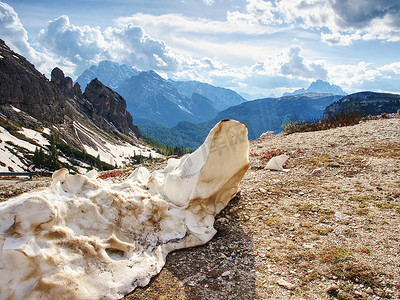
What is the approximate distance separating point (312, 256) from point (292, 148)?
36.6 ft

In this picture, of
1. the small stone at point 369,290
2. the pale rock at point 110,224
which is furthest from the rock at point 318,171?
the small stone at point 369,290

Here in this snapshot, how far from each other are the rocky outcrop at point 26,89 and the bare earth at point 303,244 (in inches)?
8156

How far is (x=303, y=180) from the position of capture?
36.8 feet

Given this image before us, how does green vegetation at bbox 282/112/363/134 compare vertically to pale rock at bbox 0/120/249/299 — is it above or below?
above

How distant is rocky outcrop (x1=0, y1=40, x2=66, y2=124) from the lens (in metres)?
169

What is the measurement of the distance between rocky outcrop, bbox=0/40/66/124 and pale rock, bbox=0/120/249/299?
205 metres

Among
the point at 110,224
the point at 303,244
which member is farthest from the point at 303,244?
the point at 110,224

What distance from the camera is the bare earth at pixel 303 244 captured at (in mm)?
5293

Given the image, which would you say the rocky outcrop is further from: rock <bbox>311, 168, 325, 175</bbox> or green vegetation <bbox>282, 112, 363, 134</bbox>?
rock <bbox>311, 168, 325, 175</bbox>

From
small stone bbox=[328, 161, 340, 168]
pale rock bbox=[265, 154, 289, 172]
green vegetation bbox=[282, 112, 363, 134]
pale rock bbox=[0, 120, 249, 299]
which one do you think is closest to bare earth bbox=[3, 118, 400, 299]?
small stone bbox=[328, 161, 340, 168]

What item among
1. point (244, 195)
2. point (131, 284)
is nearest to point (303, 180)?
point (244, 195)

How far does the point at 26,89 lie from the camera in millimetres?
179125

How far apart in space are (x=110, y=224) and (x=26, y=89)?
708 feet

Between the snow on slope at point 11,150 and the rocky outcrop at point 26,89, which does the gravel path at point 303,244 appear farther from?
the rocky outcrop at point 26,89
